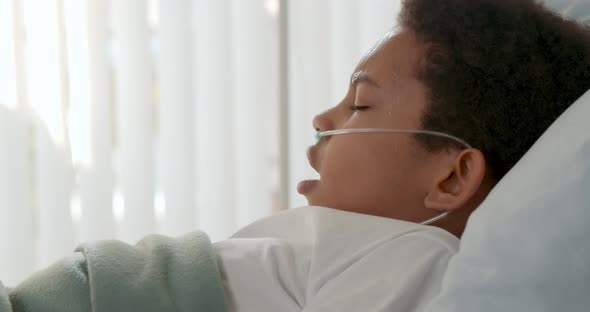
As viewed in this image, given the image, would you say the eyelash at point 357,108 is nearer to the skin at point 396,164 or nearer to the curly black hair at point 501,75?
the skin at point 396,164

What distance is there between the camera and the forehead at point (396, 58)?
3.74 ft

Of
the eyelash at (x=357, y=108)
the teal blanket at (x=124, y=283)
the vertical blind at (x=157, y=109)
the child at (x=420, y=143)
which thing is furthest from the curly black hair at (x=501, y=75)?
the vertical blind at (x=157, y=109)

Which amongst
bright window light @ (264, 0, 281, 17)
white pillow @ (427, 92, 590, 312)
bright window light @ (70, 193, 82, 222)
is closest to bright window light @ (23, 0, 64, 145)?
bright window light @ (70, 193, 82, 222)

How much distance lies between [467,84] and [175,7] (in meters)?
1.34

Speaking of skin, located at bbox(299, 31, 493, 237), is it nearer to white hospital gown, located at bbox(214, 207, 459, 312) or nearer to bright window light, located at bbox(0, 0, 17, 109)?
white hospital gown, located at bbox(214, 207, 459, 312)

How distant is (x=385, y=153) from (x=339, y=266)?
0.24 metres

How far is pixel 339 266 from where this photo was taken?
0.99 meters

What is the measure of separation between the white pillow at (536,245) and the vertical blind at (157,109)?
1.50m

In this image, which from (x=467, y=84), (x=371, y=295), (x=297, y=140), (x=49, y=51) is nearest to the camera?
(x=371, y=295)

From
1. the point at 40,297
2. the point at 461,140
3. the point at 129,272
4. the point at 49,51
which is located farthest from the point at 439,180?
the point at 49,51

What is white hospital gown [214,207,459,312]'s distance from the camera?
0.93m

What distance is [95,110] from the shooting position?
2135 millimetres

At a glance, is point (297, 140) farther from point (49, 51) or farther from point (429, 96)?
point (429, 96)

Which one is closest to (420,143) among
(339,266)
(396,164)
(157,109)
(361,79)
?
(396,164)
